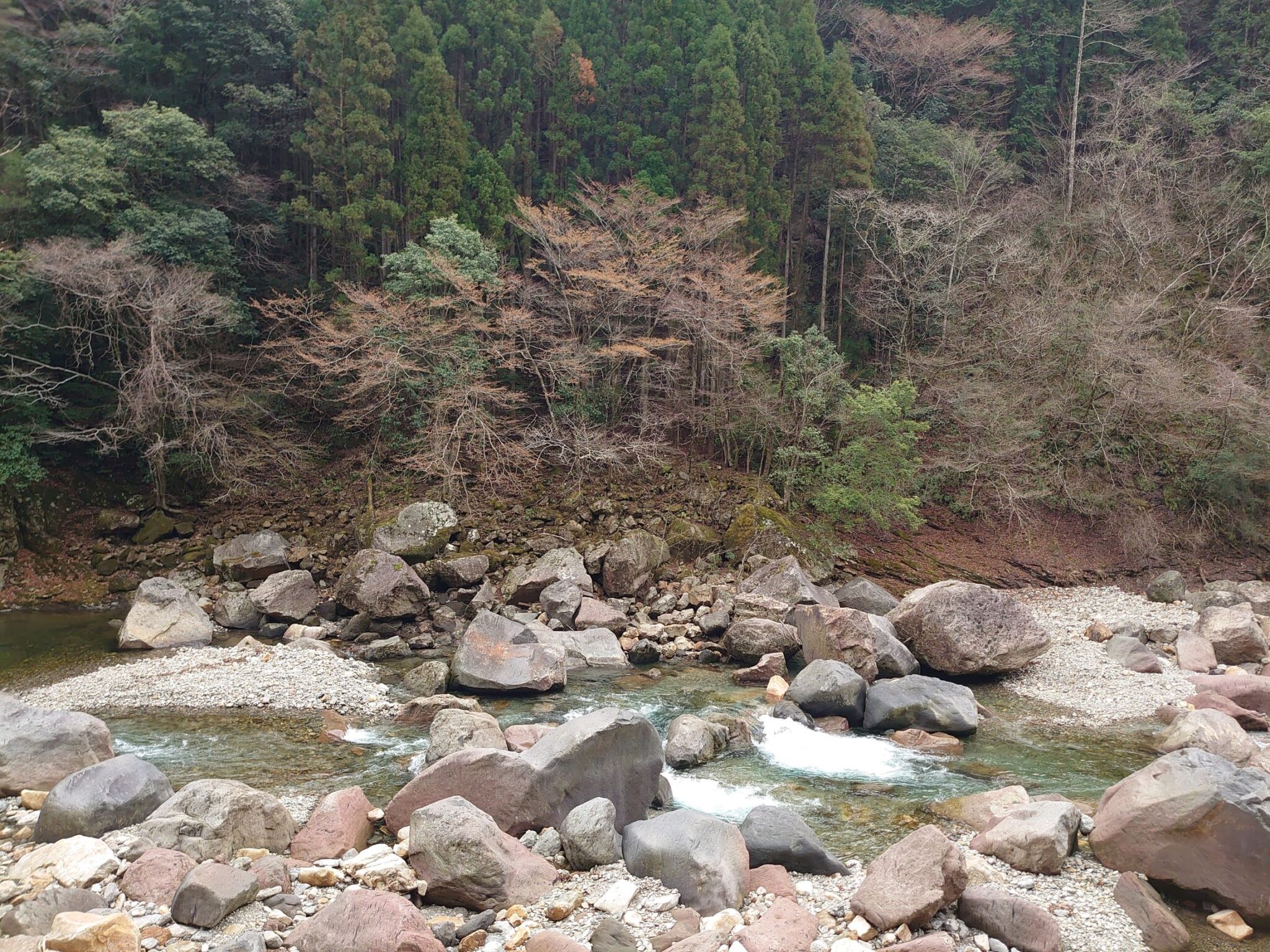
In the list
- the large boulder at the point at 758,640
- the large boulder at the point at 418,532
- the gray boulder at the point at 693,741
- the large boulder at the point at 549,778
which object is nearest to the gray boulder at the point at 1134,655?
the large boulder at the point at 758,640

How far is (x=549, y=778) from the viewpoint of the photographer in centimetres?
729

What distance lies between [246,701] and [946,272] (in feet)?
66.2

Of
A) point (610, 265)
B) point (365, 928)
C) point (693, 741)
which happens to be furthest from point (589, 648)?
point (610, 265)

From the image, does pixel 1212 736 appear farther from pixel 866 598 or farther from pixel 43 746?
pixel 43 746

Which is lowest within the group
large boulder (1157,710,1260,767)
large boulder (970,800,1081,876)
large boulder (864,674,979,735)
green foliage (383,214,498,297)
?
large boulder (864,674,979,735)

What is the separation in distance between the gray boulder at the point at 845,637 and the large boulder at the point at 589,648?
119 inches

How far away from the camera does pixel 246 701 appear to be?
432 inches

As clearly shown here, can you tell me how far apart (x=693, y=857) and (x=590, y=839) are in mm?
882

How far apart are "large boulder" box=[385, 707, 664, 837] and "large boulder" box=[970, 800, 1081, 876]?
9.69 feet

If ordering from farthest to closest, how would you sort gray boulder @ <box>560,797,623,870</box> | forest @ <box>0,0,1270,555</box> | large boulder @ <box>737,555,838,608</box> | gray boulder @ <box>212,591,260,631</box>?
forest @ <box>0,0,1270,555</box>
large boulder @ <box>737,555,838,608</box>
gray boulder @ <box>212,591,260,631</box>
gray boulder @ <box>560,797,623,870</box>

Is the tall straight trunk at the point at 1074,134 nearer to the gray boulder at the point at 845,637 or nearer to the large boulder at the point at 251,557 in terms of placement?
the gray boulder at the point at 845,637

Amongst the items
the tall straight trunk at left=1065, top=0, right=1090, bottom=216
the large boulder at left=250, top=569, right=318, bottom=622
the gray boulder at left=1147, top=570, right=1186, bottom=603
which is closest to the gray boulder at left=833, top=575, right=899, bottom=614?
the gray boulder at left=1147, top=570, right=1186, bottom=603

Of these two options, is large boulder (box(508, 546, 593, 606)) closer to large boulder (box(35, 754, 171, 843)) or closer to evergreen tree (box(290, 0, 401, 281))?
large boulder (box(35, 754, 171, 843))

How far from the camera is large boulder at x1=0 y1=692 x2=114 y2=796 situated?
7.84 m
